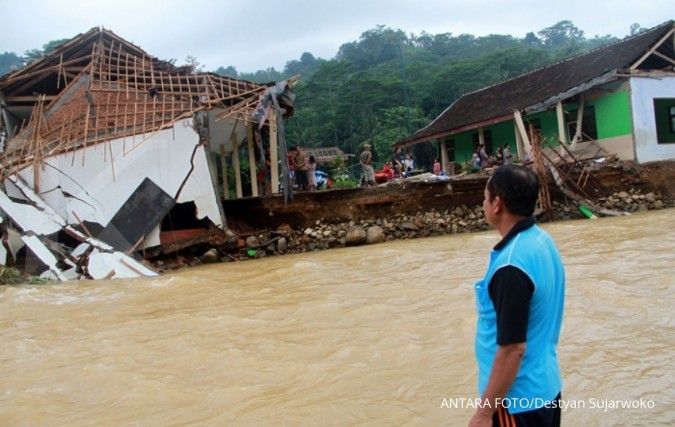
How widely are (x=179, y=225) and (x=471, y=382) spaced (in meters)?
10.3

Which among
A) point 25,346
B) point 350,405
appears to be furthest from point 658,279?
point 25,346

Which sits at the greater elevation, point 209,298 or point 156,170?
point 156,170

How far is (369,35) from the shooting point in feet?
211

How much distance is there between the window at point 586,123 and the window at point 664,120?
1.91 meters

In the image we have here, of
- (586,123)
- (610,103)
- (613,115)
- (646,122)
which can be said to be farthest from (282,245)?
(646,122)

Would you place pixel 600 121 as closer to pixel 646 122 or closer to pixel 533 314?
pixel 646 122

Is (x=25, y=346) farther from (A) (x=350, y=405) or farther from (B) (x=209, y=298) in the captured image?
(A) (x=350, y=405)

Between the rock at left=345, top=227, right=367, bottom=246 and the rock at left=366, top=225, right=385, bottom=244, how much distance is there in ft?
0.40

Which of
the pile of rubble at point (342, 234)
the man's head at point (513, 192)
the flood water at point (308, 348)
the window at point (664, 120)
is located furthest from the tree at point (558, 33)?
the man's head at point (513, 192)

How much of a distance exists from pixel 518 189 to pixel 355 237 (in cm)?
1188

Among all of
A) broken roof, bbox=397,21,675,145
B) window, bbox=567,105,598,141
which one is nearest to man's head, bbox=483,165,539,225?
broken roof, bbox=397,21,675,145

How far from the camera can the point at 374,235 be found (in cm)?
1403

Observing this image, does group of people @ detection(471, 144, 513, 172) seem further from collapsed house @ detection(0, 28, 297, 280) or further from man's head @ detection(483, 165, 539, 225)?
man's head @ detection(483, 165, 539, 225)

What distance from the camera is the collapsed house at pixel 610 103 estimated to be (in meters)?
18.4
